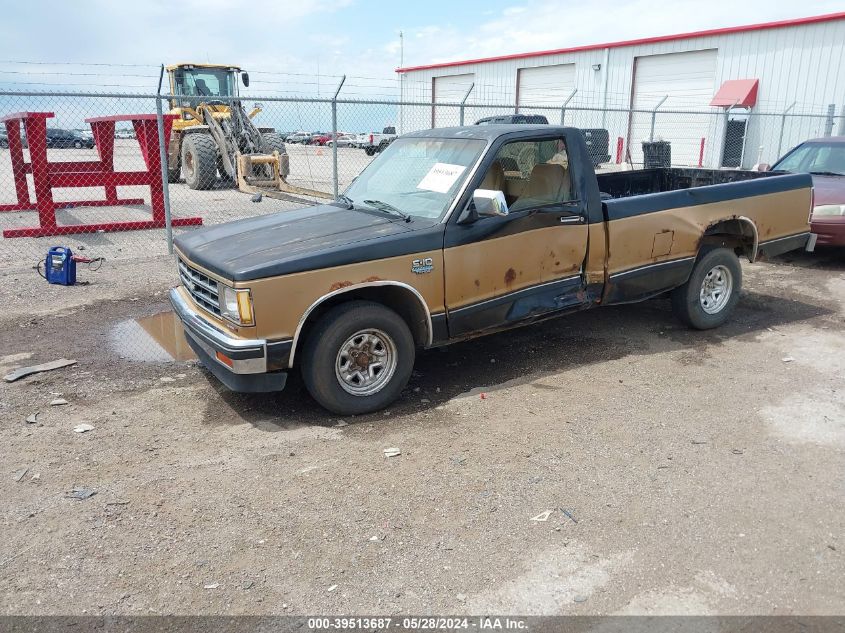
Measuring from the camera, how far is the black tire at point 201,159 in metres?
16.8

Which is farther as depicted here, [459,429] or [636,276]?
[636,276]

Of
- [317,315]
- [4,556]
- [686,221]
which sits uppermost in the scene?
[686,221]

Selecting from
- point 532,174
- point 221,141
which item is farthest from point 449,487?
point 221,141

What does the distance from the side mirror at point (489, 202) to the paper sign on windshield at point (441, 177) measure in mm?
336

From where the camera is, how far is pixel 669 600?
2807 millimetres

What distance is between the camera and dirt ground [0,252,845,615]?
2.89m

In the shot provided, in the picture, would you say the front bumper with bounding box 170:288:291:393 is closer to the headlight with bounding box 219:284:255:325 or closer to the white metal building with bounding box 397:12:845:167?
the headlight with bounding box 219:284:255:325

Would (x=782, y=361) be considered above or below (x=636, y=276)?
below

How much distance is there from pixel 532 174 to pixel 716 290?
2464 mm

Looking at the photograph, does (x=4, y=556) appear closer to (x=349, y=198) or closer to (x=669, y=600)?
(x=669, y=600)

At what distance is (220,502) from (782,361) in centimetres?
463

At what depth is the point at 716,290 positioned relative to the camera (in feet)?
21.2

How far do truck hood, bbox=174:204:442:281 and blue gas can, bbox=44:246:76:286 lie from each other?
356 centimetres

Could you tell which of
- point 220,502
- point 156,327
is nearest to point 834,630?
point 220,502
